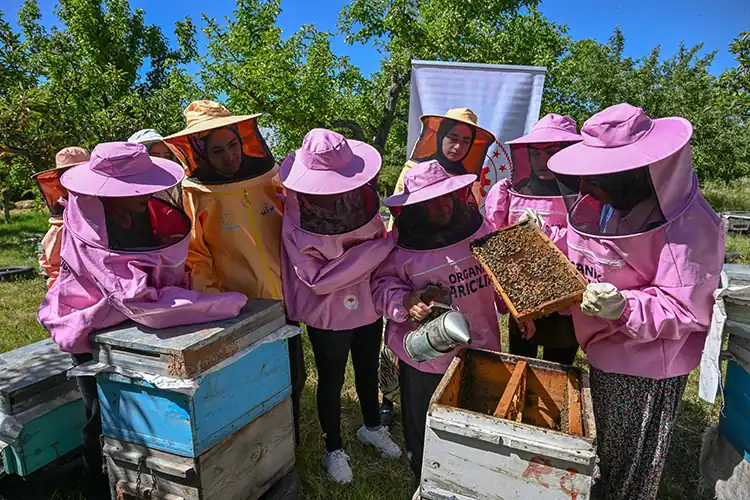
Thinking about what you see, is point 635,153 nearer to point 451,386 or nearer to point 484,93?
point 451,386

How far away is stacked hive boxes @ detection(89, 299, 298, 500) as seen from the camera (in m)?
2.04

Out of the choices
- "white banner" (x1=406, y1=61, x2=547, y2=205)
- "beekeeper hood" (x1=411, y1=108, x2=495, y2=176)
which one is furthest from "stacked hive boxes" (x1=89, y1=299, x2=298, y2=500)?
"white banner" (x1=406, y1=61, x2=547, y2=205)

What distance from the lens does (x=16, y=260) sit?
10383 mm

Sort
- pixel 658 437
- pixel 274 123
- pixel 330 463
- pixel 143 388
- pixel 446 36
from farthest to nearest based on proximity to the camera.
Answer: pixel 446 36 → pixel 274 123 → pixel 330 463 → pixel 658 437 → pixel 143 388

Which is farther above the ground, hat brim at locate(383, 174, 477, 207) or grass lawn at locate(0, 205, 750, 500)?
hat brim at locate(383, 174, 477, 207)

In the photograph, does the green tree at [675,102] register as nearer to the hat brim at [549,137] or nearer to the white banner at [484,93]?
the white banner at [484,93]

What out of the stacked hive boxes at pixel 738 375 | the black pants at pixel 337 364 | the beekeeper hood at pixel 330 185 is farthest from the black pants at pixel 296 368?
the stacked hive boxes at pixel 738 375

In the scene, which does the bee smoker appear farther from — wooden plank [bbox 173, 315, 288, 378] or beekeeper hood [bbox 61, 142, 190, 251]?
beekeeper hood [bbox 61, 142, 190, 251]

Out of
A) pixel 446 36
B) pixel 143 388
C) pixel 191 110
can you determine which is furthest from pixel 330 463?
pixel 446 36

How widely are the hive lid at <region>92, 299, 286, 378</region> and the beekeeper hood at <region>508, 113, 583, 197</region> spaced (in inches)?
70.4

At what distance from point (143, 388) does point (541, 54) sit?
1197cm

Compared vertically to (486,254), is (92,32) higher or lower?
higher

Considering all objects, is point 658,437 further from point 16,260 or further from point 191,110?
point 16,260

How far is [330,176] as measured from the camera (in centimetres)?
247
